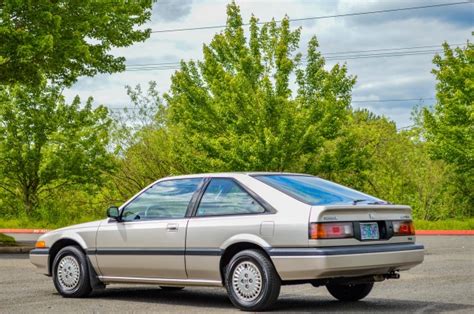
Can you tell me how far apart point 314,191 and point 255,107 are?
24.2 metres

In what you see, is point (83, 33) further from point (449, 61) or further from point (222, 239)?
point (449, 61)

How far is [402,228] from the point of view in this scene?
351 inches

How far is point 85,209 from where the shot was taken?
37.1 metres

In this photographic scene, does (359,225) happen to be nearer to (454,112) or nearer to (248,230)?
(248,230)

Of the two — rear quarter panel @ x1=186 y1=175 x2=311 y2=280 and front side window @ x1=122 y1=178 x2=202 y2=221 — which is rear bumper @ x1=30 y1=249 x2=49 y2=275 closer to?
front side window @ x1=122 y1=178 x2=202 y2=221

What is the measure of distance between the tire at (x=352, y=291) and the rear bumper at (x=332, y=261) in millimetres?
969

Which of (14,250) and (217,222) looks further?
(14,250)

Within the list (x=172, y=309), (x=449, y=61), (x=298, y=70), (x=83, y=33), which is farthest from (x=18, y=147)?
(x=172, y=309)

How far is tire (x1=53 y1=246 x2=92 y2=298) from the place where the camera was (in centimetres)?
994

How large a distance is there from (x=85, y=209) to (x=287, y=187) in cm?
2923

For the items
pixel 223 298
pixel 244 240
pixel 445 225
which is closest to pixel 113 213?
pixel 223 298

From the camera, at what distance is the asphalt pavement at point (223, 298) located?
28.9 feet

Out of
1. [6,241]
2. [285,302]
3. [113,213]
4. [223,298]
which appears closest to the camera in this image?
[285,302]

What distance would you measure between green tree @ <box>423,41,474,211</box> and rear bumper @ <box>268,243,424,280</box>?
78.6ft
